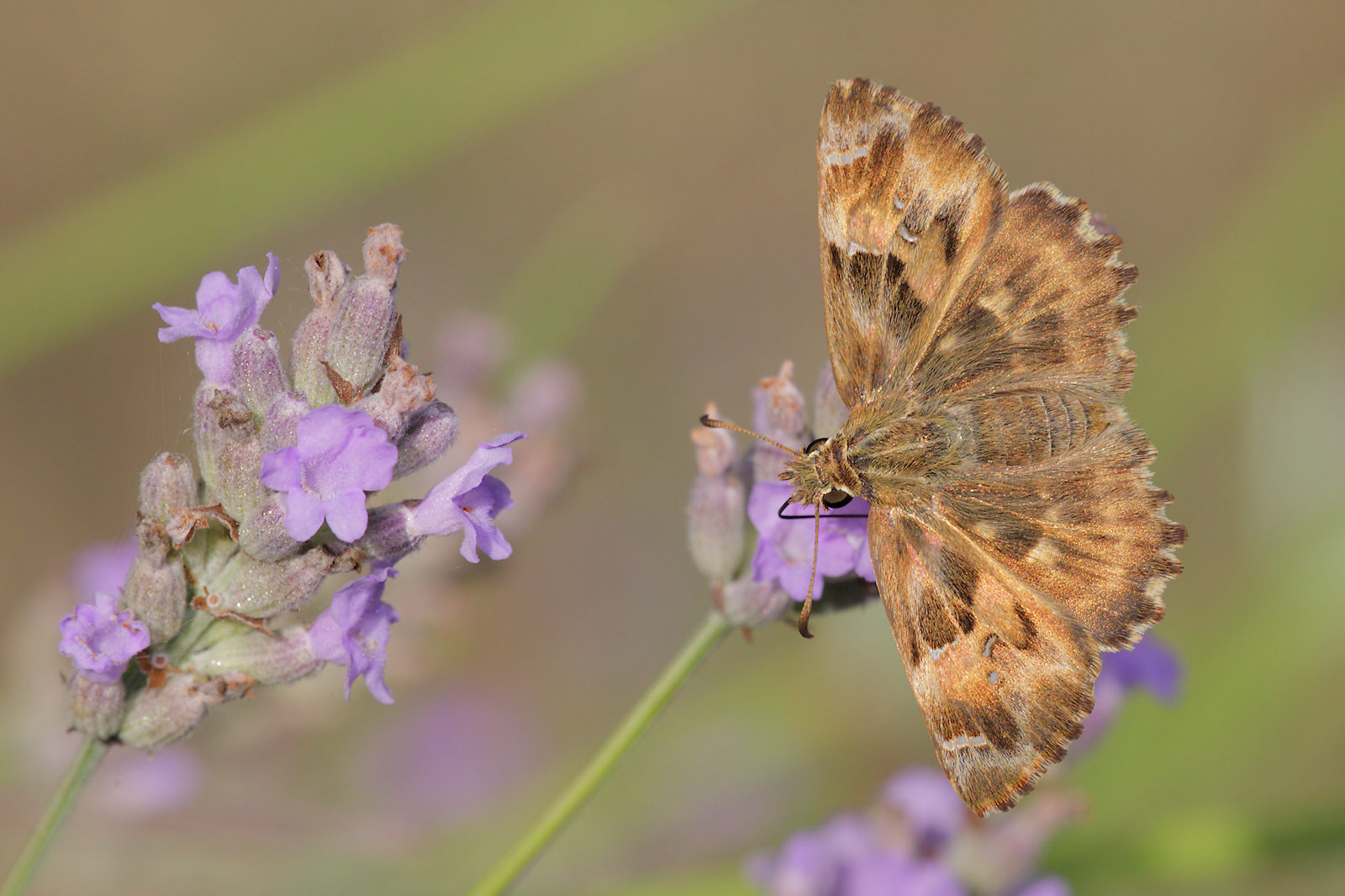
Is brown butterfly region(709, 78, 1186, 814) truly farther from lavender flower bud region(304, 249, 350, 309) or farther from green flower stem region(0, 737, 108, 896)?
green flower stem region(0, 737, 108, 896)

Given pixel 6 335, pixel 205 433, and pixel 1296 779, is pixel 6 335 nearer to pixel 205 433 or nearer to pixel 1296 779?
pixel 205 433

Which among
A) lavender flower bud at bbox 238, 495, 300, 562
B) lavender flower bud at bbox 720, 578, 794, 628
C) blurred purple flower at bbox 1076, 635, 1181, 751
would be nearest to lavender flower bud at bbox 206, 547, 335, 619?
lavender flower bud at bbox 238, 495, 300, 562

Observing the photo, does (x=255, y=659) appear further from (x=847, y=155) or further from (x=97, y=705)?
(x=847, y=155)

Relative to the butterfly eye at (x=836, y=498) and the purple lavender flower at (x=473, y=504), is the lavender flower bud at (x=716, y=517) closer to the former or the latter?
the butterfly eye at (x=836, y=498)

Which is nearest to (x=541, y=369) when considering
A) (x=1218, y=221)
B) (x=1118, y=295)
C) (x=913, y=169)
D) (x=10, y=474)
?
(x=913, y=169)

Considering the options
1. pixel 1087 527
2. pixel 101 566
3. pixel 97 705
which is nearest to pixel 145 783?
pixel 101 566

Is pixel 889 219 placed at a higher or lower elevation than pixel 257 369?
higher
